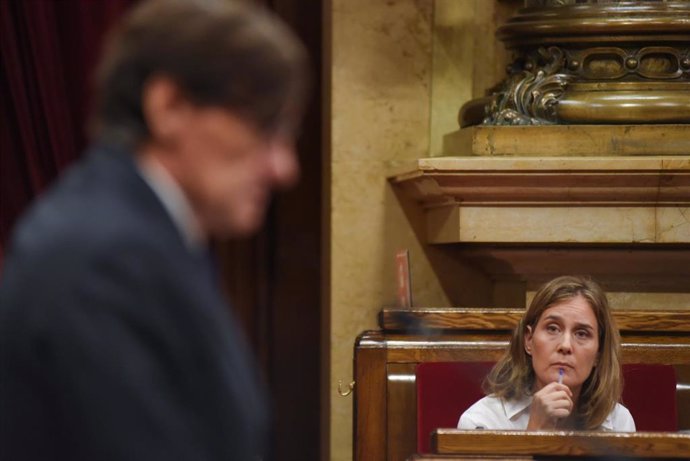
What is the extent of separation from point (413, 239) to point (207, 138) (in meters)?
3.49

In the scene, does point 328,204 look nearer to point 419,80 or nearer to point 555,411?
point 419,80

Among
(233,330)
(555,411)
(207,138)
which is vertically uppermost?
(207,138)

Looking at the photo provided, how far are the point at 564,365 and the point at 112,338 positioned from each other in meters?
2.36

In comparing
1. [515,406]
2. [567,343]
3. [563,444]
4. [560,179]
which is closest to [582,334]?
[567,343]

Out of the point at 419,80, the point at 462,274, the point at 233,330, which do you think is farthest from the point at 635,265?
the point at 233,330

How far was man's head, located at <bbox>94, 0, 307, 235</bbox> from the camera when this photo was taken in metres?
1.24

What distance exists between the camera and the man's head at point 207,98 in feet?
4.05

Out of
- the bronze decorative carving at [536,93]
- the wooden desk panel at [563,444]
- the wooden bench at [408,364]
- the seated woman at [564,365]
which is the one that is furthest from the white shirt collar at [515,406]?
the bronze decorative carving at [536,93]

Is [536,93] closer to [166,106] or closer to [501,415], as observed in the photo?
[501,415]

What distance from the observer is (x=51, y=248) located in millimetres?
1177

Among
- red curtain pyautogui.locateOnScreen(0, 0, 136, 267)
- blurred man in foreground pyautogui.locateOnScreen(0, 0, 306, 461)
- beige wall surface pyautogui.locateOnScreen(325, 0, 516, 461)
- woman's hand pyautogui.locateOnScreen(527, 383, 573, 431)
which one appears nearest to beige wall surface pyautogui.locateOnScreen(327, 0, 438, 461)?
beige wall surface pyautogui.locateOnScreen(325, 0, 516, 461)

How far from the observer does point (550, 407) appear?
128 inches

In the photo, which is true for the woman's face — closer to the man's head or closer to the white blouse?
the white blouse

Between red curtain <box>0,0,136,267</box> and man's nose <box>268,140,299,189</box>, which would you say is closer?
man's nose <box>268,140,299,189</box>
